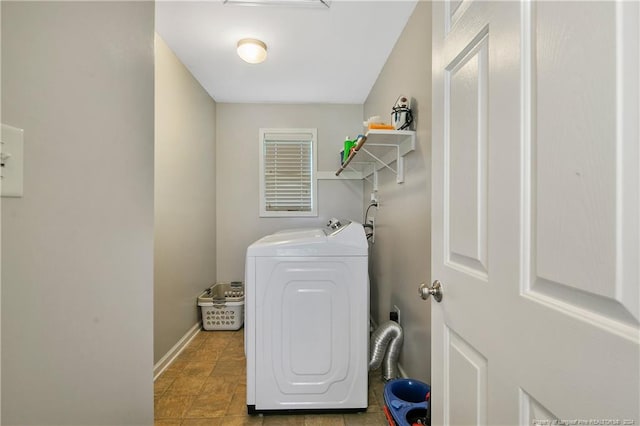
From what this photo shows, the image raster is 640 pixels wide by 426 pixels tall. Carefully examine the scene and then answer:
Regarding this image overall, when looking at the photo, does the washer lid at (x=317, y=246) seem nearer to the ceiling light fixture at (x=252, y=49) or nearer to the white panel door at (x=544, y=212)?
the white panel door at (x=544, y=212)

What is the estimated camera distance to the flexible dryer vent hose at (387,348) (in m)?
2.00

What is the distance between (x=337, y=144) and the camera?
349cm

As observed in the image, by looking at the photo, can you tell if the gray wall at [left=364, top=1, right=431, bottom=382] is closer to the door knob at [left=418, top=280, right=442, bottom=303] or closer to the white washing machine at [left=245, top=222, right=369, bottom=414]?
the white washing machine at [left=245, top=222, right=369, bottom=414]

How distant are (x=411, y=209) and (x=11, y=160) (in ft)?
5.84

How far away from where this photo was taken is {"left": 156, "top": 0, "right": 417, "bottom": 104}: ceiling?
1843 mm

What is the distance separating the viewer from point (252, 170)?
3.47 meters

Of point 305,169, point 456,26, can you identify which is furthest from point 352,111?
point 456,26

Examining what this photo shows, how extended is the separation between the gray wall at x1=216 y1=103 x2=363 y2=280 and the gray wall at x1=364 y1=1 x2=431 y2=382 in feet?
3.14

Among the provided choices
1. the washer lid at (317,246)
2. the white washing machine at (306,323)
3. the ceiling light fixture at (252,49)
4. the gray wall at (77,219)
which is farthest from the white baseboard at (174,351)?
the ceiling light fixture at (252,49)

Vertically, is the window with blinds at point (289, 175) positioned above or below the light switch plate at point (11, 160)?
above

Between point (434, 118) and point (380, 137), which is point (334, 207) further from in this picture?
point (434, 118)

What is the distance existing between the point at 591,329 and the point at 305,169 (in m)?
3.18

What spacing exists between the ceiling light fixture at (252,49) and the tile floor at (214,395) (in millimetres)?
2345

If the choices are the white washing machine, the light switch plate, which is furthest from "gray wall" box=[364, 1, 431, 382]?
the light switch plate
